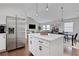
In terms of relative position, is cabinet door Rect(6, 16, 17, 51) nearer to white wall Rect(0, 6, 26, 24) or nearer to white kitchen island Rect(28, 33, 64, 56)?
white wall Rect(0, 6, 26, 24)

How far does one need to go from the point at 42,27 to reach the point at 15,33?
0.56 m

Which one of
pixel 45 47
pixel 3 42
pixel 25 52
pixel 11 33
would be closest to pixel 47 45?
pixel 45 47

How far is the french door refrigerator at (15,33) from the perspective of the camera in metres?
1.56

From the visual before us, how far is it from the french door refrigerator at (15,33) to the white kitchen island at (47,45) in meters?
0.18

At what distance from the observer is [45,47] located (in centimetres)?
150

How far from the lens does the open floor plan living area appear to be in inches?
57.8

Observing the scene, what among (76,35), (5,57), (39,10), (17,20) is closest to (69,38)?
(76,35)

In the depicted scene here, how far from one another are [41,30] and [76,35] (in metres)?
0.64

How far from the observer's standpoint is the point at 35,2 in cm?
153

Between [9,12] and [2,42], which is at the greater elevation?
[9,12]

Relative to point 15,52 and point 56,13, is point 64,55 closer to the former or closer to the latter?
point 56,13

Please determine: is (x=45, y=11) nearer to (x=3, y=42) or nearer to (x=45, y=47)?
(x=45, y=47)

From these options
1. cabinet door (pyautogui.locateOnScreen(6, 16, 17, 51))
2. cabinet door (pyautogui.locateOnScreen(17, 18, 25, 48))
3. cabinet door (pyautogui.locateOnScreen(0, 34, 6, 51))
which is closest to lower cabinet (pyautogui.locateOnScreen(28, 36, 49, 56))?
cabinet door (pyautogui.locateOnScreen(17, 18, 25, 48))

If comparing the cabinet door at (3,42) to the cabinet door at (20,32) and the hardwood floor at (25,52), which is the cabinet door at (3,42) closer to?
the hardwood floor at (25,52)
